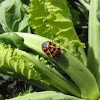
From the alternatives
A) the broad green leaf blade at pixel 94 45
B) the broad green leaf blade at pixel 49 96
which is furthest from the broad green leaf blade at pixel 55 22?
the broad green leaf blade at pixel 49 96

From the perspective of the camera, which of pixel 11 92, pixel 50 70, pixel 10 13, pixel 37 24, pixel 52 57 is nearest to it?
pixel 52 57

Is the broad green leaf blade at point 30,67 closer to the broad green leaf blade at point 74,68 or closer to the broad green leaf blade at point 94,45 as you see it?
the broad green leaf blade at point 74,68

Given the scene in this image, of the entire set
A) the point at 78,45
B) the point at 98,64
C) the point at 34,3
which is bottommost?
the point at 98,64

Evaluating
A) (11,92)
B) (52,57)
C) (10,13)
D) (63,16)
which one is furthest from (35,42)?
(11,92)

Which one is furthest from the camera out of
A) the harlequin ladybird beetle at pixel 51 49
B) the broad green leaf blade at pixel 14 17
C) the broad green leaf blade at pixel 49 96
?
the broad green leaf blade at pixel 14 17

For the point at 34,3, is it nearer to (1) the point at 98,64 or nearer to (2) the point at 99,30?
(2) the point at 99,30

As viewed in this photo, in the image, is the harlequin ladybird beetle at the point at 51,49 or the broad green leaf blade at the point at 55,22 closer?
the harlequin ladybird beetle at the point at 51,49

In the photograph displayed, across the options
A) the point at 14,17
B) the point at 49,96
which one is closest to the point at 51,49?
the point at 49,96

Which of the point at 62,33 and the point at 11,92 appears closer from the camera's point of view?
the point at 62,33
